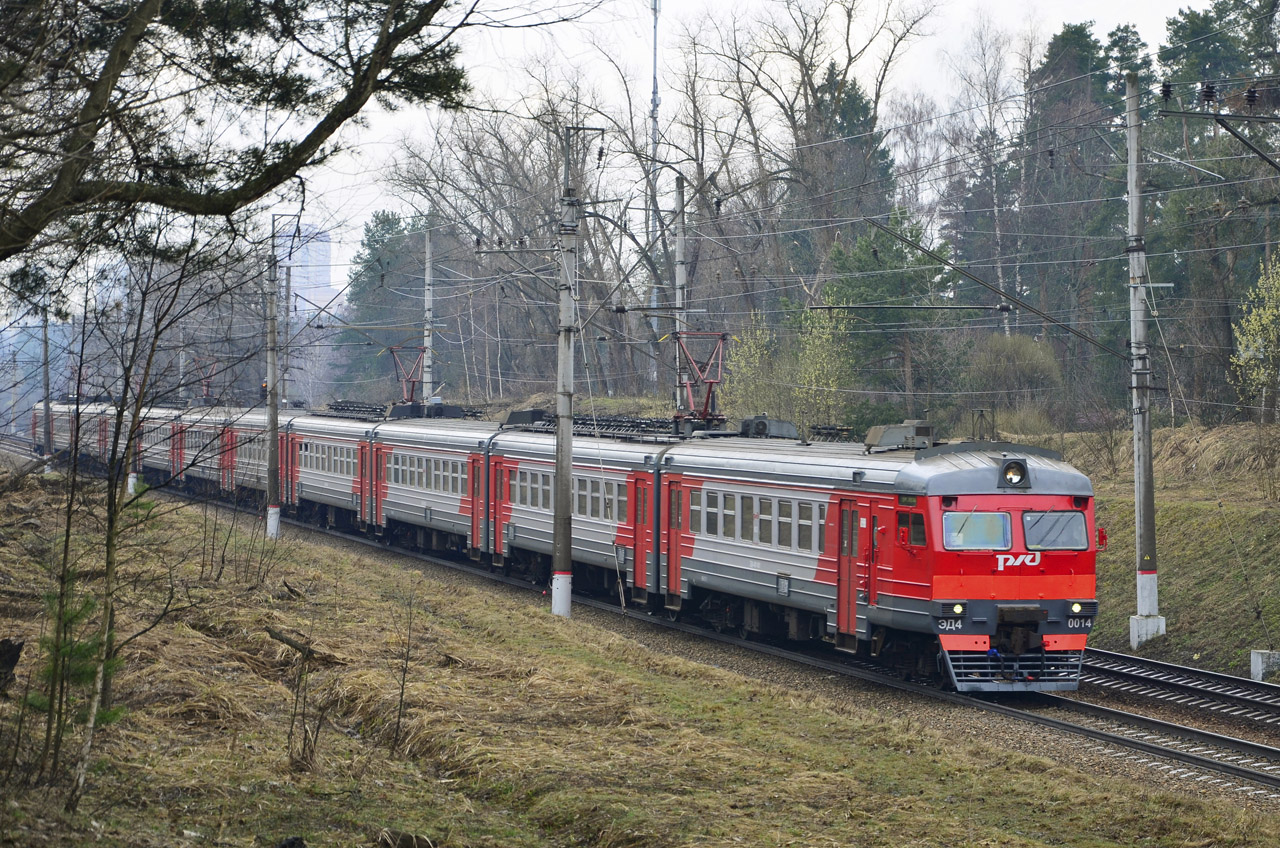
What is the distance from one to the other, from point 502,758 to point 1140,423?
1252cm

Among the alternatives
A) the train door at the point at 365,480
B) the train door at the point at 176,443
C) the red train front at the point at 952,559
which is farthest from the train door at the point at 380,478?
the red train front at the point at 952,559

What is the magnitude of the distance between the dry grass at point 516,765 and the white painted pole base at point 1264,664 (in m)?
6.11

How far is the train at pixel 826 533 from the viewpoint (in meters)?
13.8

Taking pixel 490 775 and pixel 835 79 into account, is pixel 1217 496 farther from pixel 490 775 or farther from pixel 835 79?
pixel 835 79

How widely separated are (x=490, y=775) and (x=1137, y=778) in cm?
564

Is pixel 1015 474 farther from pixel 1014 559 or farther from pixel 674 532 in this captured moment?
pixel 674 532

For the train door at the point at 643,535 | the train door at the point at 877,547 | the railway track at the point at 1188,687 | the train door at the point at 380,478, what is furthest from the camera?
the train door at the point at 380,478

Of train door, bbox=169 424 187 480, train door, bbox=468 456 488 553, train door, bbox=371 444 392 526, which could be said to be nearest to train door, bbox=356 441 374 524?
train door, bbox=371 444 392 526

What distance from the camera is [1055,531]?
46.3ft

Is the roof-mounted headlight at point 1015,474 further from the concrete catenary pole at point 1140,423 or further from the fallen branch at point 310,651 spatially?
the fallen branch at point 310,651

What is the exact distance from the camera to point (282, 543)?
81.9 feet

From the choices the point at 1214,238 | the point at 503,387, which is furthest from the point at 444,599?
the point at 503,387

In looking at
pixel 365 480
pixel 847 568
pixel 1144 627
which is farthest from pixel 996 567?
pixel 365 480

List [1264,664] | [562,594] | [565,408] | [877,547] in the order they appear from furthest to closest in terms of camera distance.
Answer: [562,594] → [565,408] → [1264,664] → [877,547]
